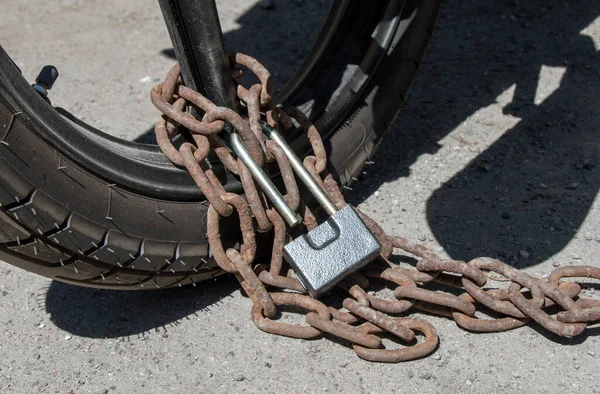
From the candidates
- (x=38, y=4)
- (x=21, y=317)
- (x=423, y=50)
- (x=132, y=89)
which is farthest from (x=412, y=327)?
(x=38, y=4)

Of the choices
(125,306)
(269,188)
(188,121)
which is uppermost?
(188,121)

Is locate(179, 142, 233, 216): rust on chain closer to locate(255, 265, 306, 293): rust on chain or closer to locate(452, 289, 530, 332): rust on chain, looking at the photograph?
locate(255, 265, 306, 293): rust on chain

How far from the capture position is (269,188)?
195 centimetres

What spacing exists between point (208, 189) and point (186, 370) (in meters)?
0.49

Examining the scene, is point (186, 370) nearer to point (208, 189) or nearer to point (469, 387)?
point (208, 189)

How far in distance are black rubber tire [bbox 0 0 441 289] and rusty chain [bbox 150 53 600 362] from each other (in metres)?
0.14

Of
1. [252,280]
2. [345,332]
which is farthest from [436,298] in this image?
[252,280]

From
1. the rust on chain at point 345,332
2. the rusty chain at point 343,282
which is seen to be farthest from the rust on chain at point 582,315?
the rust on chain at point 345,332

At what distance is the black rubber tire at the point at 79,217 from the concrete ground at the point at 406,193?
21 centimetres

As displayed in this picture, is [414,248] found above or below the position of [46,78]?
below

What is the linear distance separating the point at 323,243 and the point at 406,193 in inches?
26.2

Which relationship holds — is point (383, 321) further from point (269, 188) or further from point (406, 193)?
point (406, 193)

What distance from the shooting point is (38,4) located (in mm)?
3916

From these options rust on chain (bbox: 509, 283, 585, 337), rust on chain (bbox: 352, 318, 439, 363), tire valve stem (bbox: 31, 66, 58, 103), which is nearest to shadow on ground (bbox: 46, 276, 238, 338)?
rust on chain (bbox: 352, 318, 439, 363)
